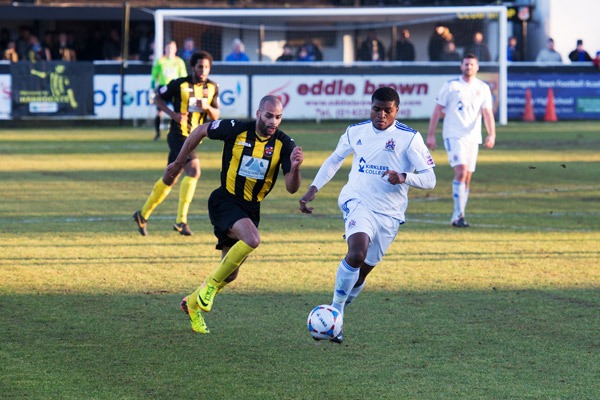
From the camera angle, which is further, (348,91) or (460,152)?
(348,91)

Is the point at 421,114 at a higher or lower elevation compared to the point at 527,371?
higher

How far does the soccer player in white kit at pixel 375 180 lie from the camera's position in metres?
8.41

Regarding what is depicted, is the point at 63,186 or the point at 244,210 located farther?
the point at 63,186

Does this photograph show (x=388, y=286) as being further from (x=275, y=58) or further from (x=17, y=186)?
(x=275, y=58)

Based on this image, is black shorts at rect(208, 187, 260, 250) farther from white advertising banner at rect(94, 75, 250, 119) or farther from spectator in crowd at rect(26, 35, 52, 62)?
spectator in crowd at rect(26, 35, 52, 62)

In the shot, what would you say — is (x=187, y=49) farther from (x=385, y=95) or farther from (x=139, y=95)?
(x=385, y=95)

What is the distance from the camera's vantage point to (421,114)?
3303 cm

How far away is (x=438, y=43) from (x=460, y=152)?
20.9m

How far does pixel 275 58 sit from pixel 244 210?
27.3 m

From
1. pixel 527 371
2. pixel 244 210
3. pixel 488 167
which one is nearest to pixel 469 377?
pixel 527 371

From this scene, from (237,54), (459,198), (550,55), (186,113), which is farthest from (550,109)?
(186,113)

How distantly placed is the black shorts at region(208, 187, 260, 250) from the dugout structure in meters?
23.3

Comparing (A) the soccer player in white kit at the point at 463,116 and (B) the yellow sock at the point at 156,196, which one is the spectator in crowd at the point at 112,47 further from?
(B) the yellow sock at the point at 156,196

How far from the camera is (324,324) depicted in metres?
7.85
